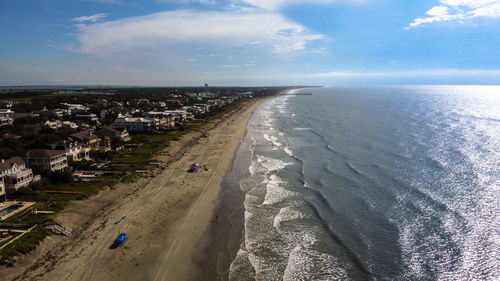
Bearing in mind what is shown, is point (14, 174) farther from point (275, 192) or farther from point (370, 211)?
point (370, 211)

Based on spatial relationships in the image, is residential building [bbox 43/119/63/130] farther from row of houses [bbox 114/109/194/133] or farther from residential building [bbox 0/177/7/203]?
residential building [bbox 0/177/7/203]

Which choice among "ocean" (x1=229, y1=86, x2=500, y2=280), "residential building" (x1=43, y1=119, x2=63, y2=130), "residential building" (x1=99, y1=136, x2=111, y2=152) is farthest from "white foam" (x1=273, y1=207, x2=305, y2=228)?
"residential building" (x1=43, y1=119, x2=63, y2=130)

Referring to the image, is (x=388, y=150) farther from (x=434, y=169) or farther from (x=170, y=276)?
(x=170, y=276)

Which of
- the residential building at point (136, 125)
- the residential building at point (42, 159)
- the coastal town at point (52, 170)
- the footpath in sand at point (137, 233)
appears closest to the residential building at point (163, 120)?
the residential building at point (136, 125)

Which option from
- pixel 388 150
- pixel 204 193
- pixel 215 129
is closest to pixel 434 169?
pixel 388 150

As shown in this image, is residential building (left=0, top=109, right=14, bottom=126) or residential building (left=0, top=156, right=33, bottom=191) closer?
residential building (left=0, top=156, right=33, bottom=191)

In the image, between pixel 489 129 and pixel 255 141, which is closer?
pixel 255 141

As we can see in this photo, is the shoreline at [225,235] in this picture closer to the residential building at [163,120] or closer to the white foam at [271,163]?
the white foam at [271,163]
